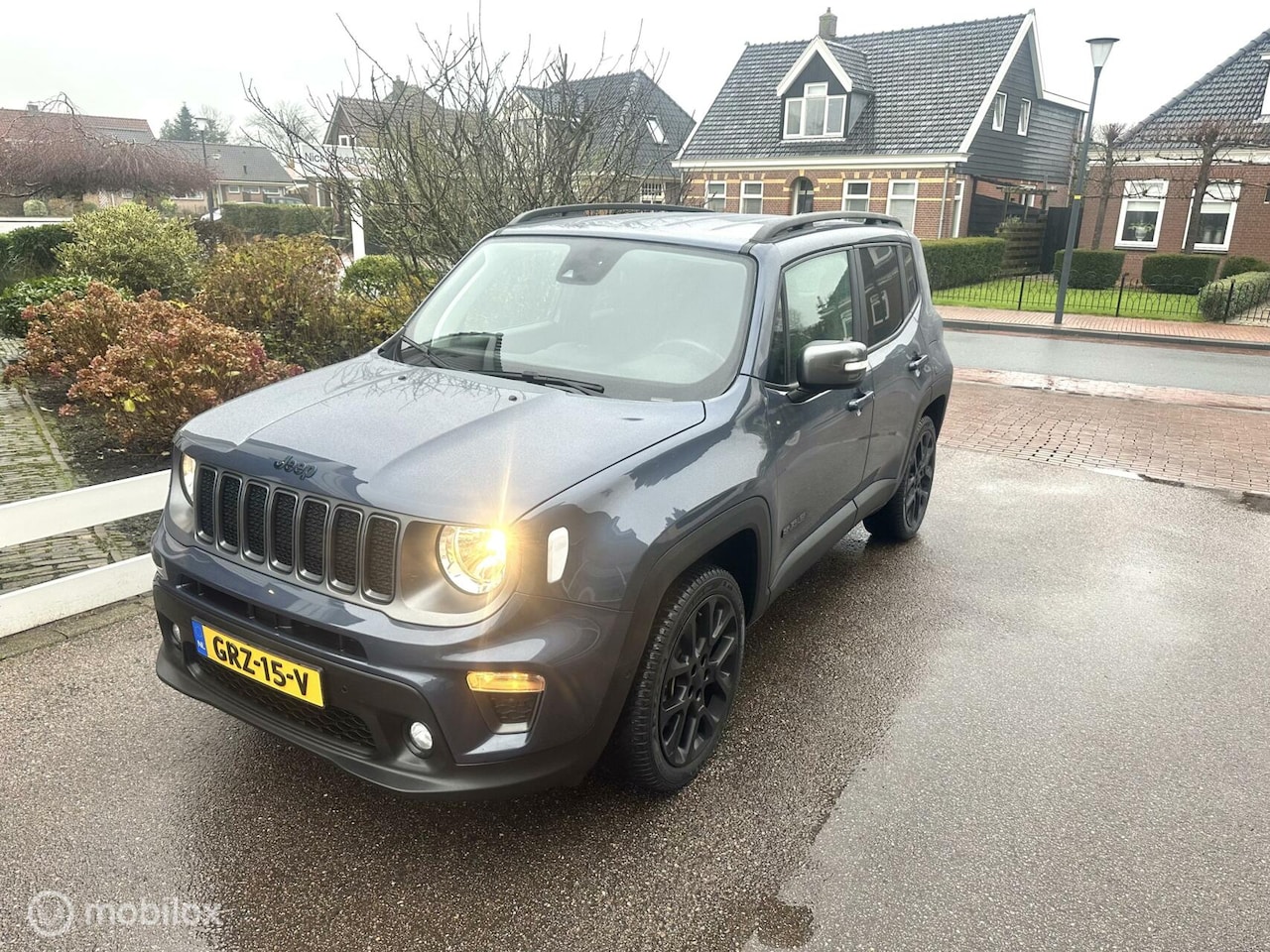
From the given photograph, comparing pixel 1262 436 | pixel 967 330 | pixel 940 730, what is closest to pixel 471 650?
pixel 940 730

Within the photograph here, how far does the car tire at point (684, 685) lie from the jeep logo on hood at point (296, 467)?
1.15 m

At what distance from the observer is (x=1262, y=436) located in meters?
8.92

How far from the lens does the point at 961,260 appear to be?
2422 centimetres

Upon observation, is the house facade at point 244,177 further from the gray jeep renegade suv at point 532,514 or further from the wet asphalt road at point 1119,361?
the gray jeep renegade suv at point 532,514

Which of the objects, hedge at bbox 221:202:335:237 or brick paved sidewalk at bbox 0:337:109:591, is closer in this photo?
brick paved sidewalk at bbox 0:337:109:591

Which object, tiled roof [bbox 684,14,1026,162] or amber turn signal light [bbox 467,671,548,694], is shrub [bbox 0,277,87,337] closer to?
amber turn signal light [bbox 467,671,548,694]

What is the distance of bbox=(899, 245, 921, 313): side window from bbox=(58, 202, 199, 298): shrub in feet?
33.0

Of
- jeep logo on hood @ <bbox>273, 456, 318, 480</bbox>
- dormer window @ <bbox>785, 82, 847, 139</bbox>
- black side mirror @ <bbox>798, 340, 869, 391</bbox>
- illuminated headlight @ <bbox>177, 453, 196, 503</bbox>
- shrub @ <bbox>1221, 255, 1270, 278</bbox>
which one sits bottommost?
illuminated headlight @ <bbox>177, 453, 196, 503</bbox>

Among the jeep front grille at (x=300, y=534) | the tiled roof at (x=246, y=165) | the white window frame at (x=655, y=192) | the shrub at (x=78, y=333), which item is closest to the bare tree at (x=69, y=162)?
the white window frame at (x=655, y=192)

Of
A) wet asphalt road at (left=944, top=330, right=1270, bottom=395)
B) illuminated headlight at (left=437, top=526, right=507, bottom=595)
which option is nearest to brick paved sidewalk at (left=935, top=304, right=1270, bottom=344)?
wet asphalt road at (left=944, top=330, right=1270, bottom=395)

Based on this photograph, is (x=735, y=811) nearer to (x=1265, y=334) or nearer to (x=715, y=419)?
(x=715, y=419)

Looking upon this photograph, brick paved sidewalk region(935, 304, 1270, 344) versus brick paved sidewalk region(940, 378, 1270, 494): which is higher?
brick paved sidewalk region(935, 304, 1270, 344)

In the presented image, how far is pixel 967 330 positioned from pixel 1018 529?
42.7 feet

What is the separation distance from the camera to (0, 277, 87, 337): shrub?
10.2m
